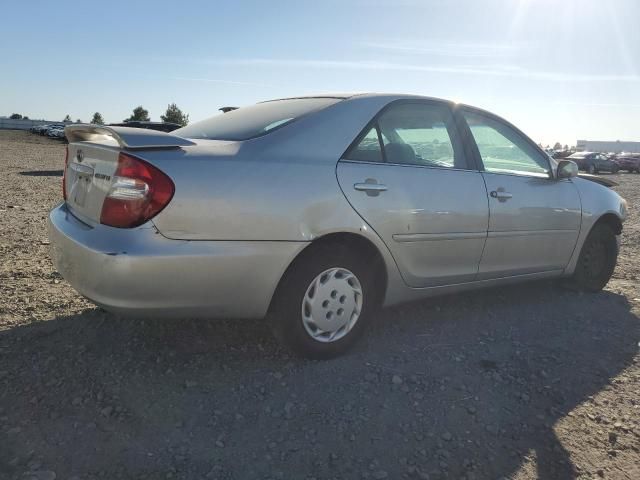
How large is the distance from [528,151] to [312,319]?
2.43m

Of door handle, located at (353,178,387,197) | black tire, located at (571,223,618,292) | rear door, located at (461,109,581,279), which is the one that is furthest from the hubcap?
black tire, located at (571,223,618,292)

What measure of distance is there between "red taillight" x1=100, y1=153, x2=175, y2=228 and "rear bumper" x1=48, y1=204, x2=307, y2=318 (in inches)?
2.2

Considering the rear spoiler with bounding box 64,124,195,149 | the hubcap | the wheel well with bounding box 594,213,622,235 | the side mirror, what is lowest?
the hubcap

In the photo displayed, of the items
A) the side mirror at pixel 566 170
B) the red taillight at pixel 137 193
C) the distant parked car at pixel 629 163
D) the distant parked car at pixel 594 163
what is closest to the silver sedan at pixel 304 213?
the red taillight at pixel 137 193

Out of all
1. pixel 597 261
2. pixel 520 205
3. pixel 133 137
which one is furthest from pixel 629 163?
pixel 133 137

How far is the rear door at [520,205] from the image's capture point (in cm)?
388

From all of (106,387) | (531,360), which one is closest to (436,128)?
(531,360)

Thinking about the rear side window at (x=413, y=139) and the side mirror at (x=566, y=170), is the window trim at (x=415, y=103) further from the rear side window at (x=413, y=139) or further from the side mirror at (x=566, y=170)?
the side mirror at (x=566, y=170)

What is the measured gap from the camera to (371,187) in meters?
3.15

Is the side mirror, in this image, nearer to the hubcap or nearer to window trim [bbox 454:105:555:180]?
window trim [bbox 454:105:555:180]

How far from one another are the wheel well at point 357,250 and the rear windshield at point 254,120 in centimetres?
67

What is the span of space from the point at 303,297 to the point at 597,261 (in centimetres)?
323

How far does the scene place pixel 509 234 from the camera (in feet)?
12.9

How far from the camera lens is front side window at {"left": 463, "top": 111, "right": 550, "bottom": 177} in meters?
3.93
